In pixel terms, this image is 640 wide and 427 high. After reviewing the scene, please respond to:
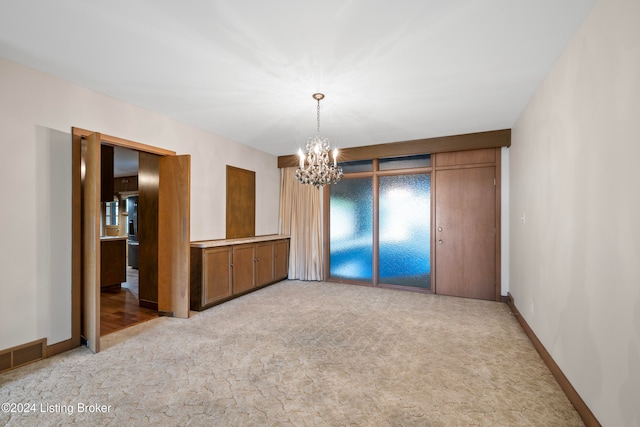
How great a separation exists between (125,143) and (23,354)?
2156 mm

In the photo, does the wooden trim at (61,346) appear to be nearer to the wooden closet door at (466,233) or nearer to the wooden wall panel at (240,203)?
the wooden wall panel at (240,203)

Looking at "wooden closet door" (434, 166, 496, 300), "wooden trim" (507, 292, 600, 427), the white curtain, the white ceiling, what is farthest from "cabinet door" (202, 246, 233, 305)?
"wooden trim" (507, 292, 600, 427)

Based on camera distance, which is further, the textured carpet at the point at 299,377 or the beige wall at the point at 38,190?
the beige wall at the point at 38,190

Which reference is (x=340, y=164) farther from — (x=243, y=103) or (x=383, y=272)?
(x=243, y=103)

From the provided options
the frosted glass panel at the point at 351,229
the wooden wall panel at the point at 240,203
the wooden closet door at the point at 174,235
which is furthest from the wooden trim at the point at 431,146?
the wooden closet door at the point at 174,235

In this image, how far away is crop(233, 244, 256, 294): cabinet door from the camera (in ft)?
15.0

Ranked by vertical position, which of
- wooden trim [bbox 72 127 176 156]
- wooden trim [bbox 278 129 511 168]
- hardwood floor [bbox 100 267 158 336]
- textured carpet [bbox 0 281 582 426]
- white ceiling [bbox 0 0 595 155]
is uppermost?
white ceiling [bbox 0 0 595 155]

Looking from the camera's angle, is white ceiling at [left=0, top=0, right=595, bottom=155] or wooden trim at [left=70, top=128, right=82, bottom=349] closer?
white ceiling at [left=0, top=0, right=595, bottom=155]

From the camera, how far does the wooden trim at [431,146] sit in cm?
446

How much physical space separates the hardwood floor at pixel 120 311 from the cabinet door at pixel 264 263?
5.47 feet

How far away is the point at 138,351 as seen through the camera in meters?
2.77

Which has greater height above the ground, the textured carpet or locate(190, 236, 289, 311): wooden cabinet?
locate(190, 236, 289, 311): wooden cabinet

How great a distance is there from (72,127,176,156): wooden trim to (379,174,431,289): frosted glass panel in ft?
11.8

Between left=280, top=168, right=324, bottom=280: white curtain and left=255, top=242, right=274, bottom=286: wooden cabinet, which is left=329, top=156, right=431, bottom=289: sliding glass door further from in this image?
left=255, top=242, right=274, bottom=286: wooden cabinet
